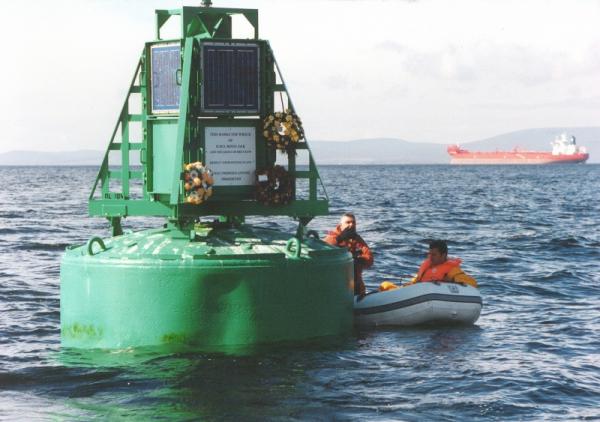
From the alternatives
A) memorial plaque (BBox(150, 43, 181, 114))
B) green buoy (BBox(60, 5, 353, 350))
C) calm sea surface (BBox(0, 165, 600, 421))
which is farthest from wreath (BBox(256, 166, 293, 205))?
calm sea surface (BBox(0, 165, 600, 421))

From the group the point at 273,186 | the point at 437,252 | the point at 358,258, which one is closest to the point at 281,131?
the point at 273,186

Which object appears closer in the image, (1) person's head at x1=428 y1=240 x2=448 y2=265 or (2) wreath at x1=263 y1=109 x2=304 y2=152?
(2) wreath at x1=263 y1=109 x2=304 y2=152

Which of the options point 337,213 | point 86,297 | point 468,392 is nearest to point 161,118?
point 86,297

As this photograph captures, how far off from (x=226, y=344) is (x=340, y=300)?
171cm

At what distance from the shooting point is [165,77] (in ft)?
47.5

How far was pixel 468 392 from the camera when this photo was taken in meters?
12.9

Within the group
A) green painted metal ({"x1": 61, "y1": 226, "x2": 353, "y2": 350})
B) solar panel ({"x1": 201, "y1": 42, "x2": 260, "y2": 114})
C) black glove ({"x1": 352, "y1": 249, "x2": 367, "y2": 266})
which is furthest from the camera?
black glove ({"x1": 352, "y1": 249, "x2": 367, "y2": 266})

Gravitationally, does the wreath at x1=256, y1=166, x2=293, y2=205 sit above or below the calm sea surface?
above

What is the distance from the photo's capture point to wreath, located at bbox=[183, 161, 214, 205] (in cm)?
1379

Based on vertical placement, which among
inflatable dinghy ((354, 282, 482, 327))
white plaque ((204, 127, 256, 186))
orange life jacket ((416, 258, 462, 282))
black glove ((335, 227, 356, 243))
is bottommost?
inflatable dinghy ((354, 282, 482, 327))

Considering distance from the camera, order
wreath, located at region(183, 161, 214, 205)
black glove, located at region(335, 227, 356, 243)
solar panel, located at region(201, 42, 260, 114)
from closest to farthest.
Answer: wreath, located at region(183, 161, 214, 205), solar panel, located at region(201, 42, 260, 114), black glove, located at region(335, 227, 356, 243)

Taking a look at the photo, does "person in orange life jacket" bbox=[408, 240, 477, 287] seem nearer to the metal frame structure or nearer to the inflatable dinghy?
the inflatable dinghy

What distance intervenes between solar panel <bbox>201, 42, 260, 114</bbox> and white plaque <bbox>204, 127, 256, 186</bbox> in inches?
10.5

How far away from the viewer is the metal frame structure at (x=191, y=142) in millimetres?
14180
